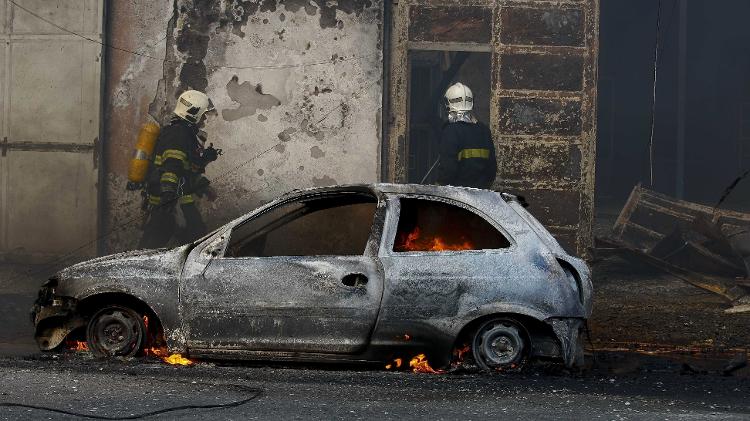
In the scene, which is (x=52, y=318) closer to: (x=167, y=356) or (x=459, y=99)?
(x=167, y=356)

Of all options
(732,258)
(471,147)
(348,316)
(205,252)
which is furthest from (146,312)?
(732,258)

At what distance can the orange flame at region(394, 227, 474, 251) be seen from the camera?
741 centimetres

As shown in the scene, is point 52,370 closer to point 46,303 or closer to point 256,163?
point 46,303

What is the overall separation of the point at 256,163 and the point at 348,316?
6876 millimetres

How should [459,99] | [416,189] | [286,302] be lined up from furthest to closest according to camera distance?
[459,99], [416,189], [286,302]

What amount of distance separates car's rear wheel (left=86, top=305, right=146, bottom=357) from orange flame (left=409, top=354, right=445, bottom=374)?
69.4 inches

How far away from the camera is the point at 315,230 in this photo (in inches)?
468

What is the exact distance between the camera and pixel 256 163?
45.6 feet

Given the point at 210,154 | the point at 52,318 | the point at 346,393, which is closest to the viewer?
the point at 346,393

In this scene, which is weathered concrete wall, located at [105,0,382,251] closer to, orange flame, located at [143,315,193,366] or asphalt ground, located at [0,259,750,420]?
asphalt ground, located at [0,259,750,420]

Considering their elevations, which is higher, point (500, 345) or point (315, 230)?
point (315, 230)

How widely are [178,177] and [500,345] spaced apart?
629cm

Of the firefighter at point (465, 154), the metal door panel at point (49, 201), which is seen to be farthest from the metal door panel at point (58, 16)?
the firefighter at point (465, 154)

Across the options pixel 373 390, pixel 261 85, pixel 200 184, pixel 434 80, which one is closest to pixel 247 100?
pixel 261 85
